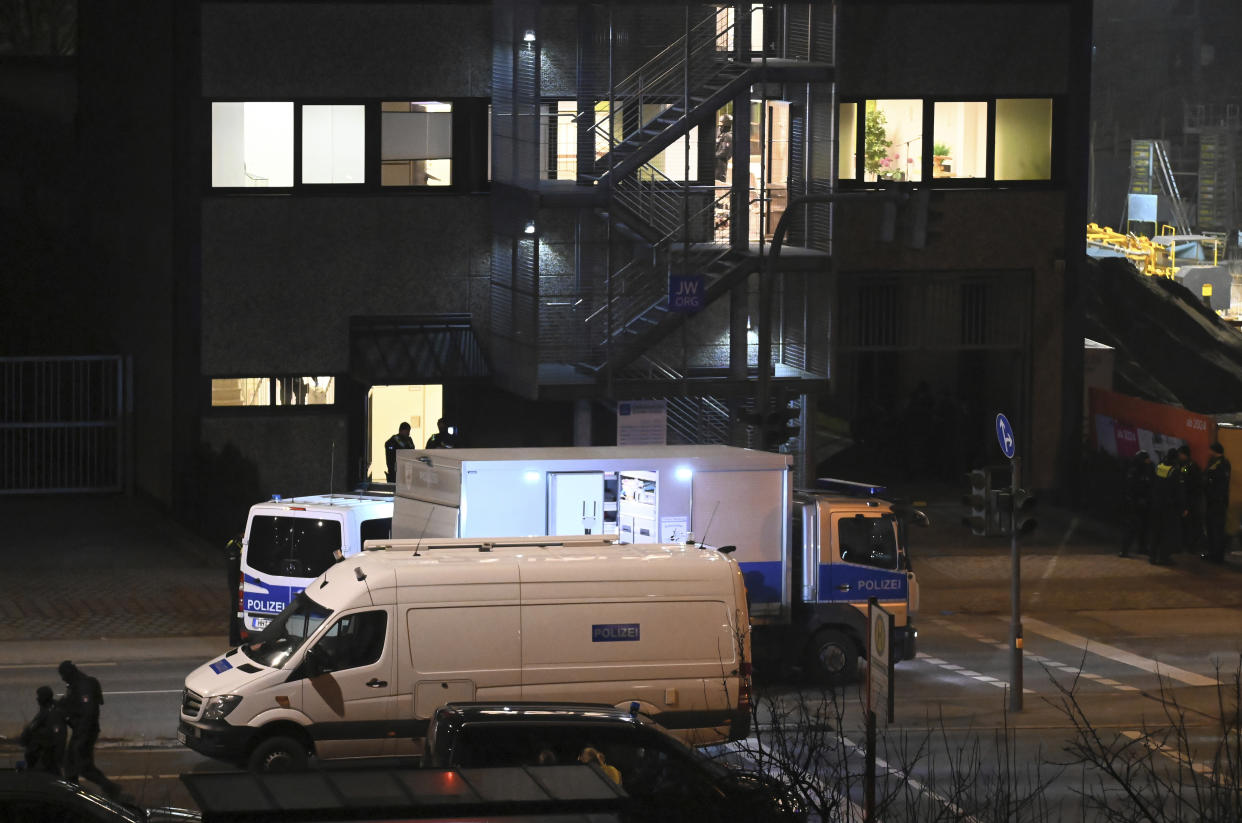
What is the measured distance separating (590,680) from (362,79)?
51.5 feet

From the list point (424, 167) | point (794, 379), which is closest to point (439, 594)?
point (794, 379)

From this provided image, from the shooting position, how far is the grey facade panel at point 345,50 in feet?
89.9

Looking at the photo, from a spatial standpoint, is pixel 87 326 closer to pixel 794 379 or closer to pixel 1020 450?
pixel 794 379

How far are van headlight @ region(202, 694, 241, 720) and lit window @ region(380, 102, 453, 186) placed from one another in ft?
50.1

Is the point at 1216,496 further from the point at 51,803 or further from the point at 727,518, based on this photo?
the point at 51,803

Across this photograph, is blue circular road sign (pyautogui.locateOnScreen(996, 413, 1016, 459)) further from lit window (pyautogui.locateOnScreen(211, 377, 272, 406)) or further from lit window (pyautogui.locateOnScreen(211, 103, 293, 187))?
lit window (pyautogui.locateOnScreen(211, 103, 293, 187))

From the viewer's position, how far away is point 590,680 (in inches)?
587

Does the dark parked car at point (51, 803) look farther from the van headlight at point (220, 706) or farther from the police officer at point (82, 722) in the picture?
the van headlight at point (220, 706)

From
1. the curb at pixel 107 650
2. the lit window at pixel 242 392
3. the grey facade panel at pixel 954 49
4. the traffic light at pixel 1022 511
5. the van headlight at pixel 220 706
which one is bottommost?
the curb at pixel 107 650

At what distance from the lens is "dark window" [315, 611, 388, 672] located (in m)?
14.5

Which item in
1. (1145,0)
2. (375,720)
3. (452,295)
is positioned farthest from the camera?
(1145,0)

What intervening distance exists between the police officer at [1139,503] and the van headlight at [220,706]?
54.6ft

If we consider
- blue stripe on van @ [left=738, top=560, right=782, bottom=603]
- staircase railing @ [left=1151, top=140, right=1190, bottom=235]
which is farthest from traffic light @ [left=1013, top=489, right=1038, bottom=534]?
staircase railing @ [left=1151, top=140, right=1190, bottom=235]

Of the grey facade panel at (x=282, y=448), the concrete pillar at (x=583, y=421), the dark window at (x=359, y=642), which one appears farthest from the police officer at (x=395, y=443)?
the dark window at (x=359, y=642)
